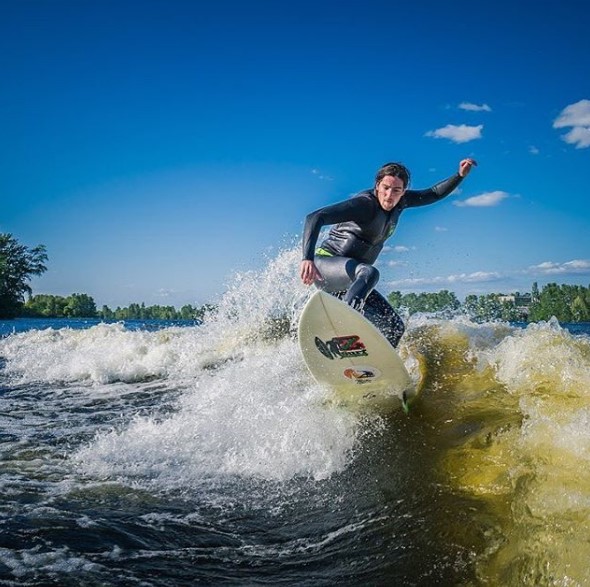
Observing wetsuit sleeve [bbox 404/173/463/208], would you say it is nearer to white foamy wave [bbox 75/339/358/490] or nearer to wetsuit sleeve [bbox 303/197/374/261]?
wetsuit sleeve [bbox 303/197/374/261]

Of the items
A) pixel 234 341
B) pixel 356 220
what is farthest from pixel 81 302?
pixel 356 220

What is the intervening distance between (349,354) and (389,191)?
202 centimetres

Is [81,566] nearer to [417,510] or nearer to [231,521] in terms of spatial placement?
[231,521]

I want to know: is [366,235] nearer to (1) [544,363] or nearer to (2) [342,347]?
(2) [342,347]

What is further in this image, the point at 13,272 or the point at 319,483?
the point at 13,272

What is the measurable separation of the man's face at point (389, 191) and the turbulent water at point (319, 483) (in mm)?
2311

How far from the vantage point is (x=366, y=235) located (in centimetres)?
625

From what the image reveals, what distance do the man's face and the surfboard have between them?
146cm

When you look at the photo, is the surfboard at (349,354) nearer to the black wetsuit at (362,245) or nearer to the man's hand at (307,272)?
the man's hand at (307,272)

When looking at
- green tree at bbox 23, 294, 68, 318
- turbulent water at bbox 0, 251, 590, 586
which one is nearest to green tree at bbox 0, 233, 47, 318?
green tree at bbox 23, 294, 68, 318

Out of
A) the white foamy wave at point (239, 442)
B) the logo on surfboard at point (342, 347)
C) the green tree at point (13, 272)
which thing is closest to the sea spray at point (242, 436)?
the white foamy wave at point (239, 442)

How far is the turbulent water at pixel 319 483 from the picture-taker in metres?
2.90

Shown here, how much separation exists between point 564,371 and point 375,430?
1.99m

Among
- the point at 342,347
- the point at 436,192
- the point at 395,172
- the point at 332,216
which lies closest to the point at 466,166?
the point at 436,192
